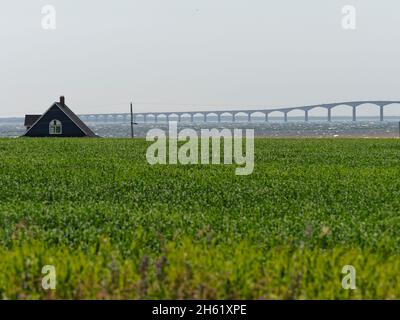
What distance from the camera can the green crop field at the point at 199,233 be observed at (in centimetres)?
732

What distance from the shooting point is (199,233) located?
407 inches

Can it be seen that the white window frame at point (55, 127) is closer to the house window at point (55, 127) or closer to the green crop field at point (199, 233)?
the house window at point (55, 127)

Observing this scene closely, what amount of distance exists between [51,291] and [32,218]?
656cm

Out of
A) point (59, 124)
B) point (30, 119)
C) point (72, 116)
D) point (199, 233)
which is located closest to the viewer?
point (199, 233)

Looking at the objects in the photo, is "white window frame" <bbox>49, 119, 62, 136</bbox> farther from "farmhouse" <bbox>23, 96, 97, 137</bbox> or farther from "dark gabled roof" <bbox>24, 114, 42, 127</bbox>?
"dark gabled roof" <bbox>24, 114, 42, 127</bbox>

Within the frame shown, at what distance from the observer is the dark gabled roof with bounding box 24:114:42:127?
306ft

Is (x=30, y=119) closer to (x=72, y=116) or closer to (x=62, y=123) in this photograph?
(x=62, y=123)

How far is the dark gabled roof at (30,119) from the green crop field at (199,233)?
236 ft

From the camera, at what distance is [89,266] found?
26.3ft

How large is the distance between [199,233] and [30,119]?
89.6 m

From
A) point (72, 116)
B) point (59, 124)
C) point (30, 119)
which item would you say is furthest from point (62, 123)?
point (30, 119)
